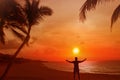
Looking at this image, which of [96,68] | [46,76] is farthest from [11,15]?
[96,68]

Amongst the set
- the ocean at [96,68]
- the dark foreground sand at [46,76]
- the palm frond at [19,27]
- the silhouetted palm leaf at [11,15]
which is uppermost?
the ocean at [96,68]

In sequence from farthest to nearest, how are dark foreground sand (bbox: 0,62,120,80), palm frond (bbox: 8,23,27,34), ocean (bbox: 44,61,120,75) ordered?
ocean (bbox: 44,61,120,75)
dark foreground sand (bbox: 0,62,120,80)
palm frond (bbox: 8,23,27,34)

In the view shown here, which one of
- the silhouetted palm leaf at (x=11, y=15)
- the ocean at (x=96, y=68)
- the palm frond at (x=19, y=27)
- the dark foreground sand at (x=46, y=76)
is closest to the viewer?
the silhouetted palm leaf at (x=11, y=15)

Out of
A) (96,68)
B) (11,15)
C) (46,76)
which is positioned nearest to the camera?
(11,15)

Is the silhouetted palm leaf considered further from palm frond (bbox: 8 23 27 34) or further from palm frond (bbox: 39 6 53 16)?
palm frond (bbox: 39 6 53 16)

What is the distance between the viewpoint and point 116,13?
898 cm

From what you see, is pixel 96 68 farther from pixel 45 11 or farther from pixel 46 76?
pixel 45 11

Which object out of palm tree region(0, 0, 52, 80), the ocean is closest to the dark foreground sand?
palm tree region(0, 0, 52, 80)

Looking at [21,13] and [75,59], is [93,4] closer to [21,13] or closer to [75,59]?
[75,59]

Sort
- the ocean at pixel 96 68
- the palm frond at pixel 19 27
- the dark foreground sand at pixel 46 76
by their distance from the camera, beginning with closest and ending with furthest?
the palm frond at pixel 19 27
the dark foreground sand at pixel 46 76
the ocean at pixel 96 68

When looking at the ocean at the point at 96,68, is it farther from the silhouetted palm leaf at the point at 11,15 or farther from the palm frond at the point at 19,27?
the silhouetted palm leaf at the point at 11,15

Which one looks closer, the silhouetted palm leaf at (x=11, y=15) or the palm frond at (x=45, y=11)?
the silhouetted palm leaf at (x=11, y=15)

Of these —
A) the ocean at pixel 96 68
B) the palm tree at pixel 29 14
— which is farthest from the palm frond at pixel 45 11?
the ocean at pixel 96 68

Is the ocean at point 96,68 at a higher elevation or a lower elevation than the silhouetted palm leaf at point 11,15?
higher
